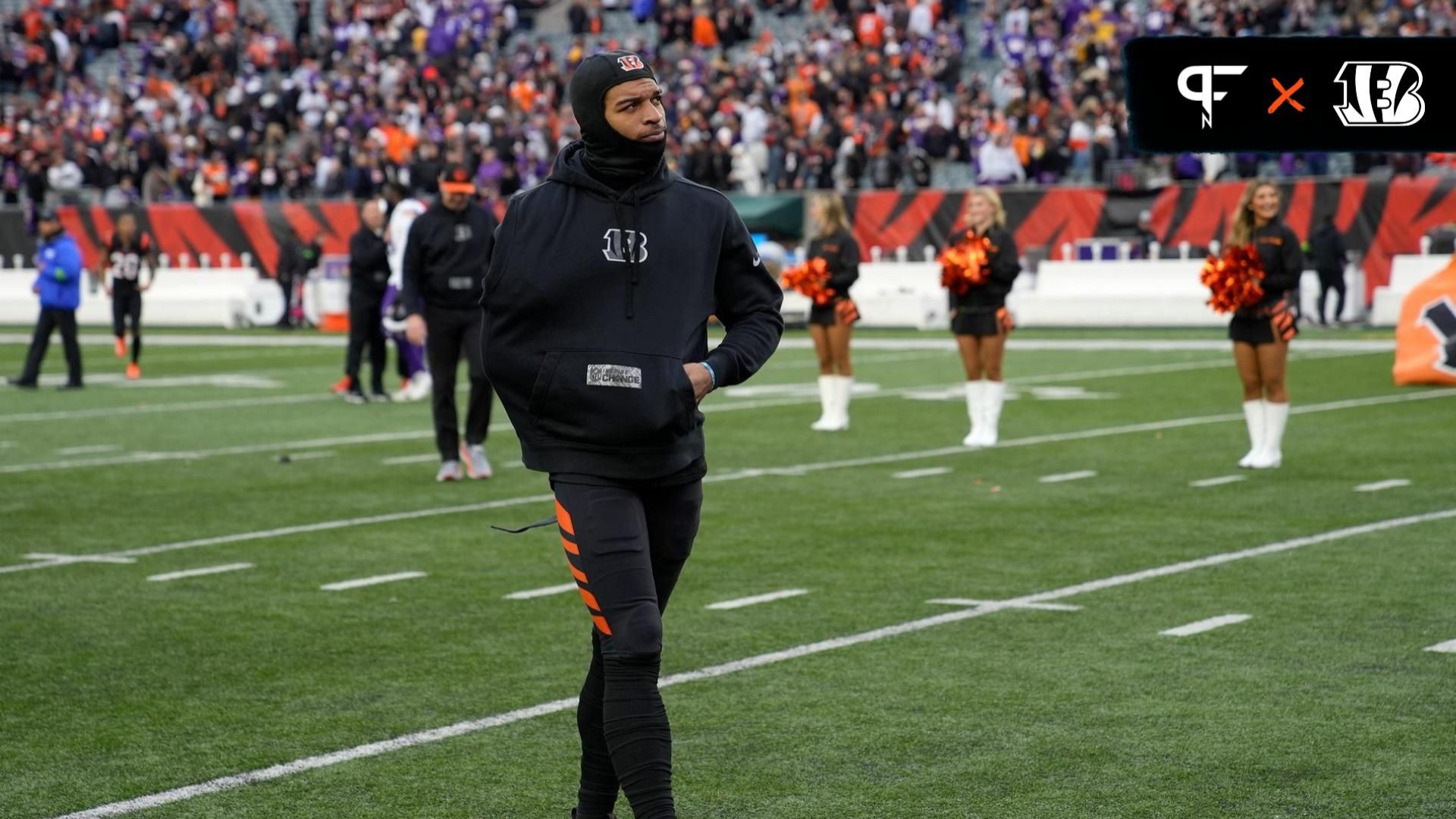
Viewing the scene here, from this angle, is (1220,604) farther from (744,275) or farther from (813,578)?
(744,275)

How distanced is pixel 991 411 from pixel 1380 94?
12.0m

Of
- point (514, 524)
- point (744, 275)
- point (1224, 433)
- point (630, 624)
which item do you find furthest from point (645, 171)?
point (1224, 433)

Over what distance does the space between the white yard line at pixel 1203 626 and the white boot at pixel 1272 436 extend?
5.38m

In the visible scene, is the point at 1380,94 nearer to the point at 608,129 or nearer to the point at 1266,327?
the point at 608,129

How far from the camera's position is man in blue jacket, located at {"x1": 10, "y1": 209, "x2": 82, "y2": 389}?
2194cm

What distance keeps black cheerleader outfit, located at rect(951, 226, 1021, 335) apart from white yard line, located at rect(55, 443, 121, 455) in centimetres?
640

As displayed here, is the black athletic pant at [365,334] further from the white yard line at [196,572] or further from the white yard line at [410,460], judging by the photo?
the white yard line at [196,572]

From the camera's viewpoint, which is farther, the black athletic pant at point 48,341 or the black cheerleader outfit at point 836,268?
the black athletic pant at point 48,341

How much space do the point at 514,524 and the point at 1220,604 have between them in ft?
13.6

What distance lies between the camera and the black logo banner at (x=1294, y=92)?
11.3 feet

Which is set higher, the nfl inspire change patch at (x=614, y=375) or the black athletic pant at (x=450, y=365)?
the nfl inspire change patch at (x=614, y=375)

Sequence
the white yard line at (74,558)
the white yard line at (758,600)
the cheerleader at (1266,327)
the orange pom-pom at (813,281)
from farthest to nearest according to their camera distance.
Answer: the orange pom-pom at (813,281) < the cheerleader at (1266,327) < the white yard line at (74,558) < the white yard line at (758,600)

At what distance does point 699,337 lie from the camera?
4977 millimetres

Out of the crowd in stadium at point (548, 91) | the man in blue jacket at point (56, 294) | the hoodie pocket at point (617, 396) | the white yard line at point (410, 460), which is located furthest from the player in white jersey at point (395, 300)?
the hoodie pocket at point (617, 396)
